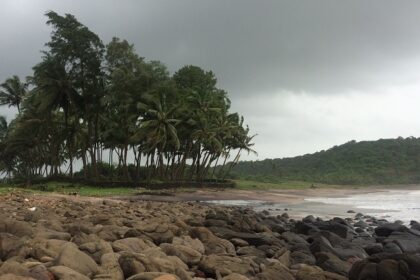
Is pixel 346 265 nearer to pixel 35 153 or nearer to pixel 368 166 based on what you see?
pixel 35 153

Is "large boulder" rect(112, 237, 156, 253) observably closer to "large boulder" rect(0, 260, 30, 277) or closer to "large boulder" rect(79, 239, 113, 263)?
"large boulder" rect(79, 239, 113, 263)

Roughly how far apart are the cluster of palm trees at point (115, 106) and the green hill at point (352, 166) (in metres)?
29.2

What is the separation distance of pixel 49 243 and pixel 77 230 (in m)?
2.13

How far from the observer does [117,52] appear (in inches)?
1729

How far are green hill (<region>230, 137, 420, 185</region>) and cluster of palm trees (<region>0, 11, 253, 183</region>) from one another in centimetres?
2924

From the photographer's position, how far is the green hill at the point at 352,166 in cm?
9381

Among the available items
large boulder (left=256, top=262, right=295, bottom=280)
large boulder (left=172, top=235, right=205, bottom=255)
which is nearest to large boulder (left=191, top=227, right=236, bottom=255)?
large boulder (left=172, top=235, right=205, bottom=255)

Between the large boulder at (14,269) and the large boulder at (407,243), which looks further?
the large boulder at (407,243)

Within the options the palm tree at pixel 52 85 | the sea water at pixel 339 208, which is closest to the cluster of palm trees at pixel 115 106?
the palm tree at pixel 52 85

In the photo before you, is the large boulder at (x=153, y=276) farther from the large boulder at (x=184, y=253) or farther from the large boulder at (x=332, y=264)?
the large boulder at (x=332, y=264)

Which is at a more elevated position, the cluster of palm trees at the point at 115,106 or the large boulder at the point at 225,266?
the cluster of palm trees at the point at 115,106

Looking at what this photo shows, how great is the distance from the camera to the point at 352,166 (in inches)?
4156

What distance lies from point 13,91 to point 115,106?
16007 mm

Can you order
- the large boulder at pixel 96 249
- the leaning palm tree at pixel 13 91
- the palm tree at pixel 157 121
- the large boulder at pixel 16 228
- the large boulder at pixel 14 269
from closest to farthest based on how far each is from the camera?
the large boulder at pixel 14 269, the large boulder at pixel 96 249, the large boulder at pixel 16 228, the palm tree at pixel 157 121, the leaning palm tree at pixel 13 91
